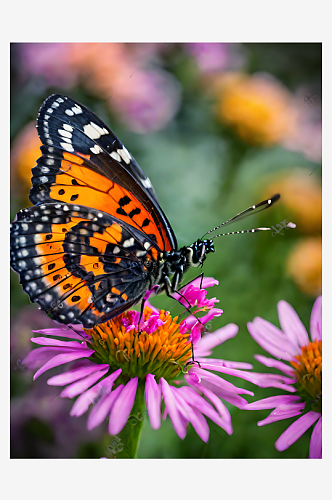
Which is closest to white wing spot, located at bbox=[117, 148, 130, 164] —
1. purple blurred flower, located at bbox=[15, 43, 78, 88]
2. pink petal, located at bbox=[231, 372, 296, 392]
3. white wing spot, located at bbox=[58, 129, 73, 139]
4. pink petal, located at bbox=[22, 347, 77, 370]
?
white wing spot, located at bbox=[58, 129, 73, 139]

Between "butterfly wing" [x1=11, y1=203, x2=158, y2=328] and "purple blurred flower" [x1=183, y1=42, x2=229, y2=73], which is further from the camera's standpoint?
"purple blurred flower" [x1=183, y1=42, x2=229, y2=73]

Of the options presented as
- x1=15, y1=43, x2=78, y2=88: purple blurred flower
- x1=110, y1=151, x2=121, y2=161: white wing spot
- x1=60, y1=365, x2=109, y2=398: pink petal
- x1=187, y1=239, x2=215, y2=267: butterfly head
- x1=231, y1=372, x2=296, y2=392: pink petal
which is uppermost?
x1=15, y1=43, x2=78, y2=88: purple blurred flower

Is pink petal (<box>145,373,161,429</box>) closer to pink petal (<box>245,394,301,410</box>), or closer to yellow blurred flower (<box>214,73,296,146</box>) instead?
pink petal (<box>245,394,301,410</box>)

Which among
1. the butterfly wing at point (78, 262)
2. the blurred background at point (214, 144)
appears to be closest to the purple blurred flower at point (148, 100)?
the blurred background at point (214, 144)

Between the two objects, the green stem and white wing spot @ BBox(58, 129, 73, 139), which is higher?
white wing spot @ BBox(58, 129, 73, 139)

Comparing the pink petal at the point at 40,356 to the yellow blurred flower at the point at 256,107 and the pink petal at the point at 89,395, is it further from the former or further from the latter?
the yellow blurred flower at the point at 256,107

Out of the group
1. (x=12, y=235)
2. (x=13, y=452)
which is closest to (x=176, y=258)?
(x=12, y=235)
